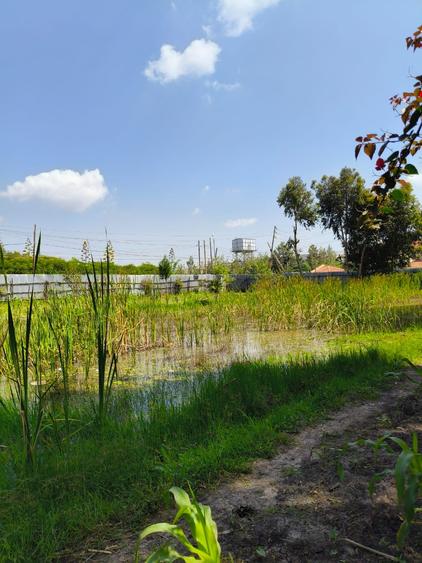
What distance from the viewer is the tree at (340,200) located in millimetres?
22203

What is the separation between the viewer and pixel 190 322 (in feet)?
25.1

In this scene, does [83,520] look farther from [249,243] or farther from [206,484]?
[249,243]

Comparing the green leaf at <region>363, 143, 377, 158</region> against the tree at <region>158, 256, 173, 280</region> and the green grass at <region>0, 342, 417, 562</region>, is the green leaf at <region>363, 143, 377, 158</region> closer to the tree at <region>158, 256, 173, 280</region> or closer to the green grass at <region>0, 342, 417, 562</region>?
the green grass at <region>0, 342, 417, 562</region>

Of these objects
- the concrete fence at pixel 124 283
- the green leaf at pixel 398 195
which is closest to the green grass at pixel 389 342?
the green leaf at pixel 398 195

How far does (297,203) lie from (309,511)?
85.8ft

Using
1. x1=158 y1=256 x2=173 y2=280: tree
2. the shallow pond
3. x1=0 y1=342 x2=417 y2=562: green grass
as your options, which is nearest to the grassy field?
x1=0 y1=342 x2=417 y2=562: green grass

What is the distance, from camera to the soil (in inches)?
48.6

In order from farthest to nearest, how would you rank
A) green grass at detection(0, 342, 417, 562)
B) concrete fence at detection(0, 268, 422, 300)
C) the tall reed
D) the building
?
the building < concrete fence at detection(0, 268, 422, 300) < the tall reed < green grass at detection(0, 342, 417, 562)

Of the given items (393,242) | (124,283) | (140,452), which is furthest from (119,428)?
(393,242)

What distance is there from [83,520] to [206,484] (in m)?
0.54

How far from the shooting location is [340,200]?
22.9 meters

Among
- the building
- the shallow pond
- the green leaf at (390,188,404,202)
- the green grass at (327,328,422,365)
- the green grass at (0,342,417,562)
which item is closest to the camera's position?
the green leaf at (390,188,404,202)

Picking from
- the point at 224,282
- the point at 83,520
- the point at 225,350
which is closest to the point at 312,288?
the point at 225,350

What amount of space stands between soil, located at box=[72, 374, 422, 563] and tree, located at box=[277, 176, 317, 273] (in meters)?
24.7
